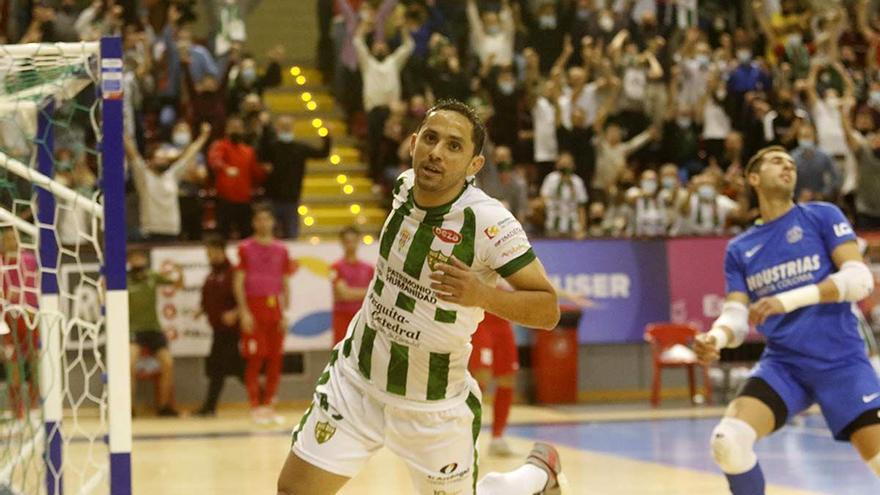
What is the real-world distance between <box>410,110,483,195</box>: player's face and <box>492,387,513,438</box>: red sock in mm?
6785

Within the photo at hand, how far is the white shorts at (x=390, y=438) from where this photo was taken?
5754 mm

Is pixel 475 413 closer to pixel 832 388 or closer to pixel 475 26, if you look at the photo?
pixel 832 388

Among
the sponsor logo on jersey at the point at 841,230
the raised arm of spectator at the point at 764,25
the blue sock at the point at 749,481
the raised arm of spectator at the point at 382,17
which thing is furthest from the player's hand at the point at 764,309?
the raised arm of spectator at the point at 764,25

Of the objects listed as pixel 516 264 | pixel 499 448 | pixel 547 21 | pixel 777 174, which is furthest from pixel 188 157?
pixel 516 264

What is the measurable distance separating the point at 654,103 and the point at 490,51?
2603mm

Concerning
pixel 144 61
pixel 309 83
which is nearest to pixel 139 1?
pixel 144 61

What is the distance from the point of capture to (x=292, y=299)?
17.1 m

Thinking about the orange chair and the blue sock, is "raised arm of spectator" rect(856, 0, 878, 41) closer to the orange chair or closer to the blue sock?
the orange chair

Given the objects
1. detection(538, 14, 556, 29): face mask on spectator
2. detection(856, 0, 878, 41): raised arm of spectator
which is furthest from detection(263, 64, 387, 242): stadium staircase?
detection(856, 0, 878, 41): raised arm of spectator

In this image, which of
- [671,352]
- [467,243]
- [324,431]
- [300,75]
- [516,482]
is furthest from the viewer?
[300,75]

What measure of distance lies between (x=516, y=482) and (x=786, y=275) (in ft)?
6.92

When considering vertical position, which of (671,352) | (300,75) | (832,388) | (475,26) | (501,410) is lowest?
(671,352)

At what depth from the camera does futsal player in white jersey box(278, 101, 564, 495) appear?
5.64 m

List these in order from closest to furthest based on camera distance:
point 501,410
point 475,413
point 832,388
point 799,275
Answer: point 475,413
point 832,388
point 799,275
point 501,410
